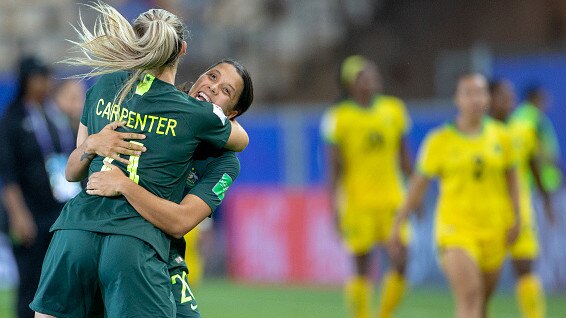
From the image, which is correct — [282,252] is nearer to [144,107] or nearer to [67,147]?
[67,147]

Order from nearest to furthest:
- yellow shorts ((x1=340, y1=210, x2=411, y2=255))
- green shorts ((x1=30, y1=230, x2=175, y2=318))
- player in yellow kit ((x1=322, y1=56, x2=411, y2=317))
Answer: green shorts ((x1=30, y1=230, x2=175, y2=318)) < yellow shorts ((x1=340, y1=210, x2=411, y2=255)) < player in yellow kit ((x1=322, y1=56, x2=411, y2=317))

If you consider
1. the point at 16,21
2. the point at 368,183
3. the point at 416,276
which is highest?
the point at 16,21

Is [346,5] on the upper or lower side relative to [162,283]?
upper

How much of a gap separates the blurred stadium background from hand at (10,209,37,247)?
355 cm

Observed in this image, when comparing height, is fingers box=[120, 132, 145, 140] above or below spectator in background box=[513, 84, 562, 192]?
below

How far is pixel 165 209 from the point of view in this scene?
5371 millimetres

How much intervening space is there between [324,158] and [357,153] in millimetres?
4824

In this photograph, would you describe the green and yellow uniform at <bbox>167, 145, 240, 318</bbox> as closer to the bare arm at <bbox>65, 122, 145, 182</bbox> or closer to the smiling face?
the smiling face

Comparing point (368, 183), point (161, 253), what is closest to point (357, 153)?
point (368, 183)

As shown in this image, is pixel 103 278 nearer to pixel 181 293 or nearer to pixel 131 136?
pixel 181 293

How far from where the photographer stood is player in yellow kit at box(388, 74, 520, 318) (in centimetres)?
978

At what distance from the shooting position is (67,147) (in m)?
10.4

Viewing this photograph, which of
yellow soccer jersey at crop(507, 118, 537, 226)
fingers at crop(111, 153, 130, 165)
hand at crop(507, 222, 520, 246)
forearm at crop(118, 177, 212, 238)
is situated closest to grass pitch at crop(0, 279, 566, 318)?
yellow soccer jersey at crop(507, 118, 537, 226)

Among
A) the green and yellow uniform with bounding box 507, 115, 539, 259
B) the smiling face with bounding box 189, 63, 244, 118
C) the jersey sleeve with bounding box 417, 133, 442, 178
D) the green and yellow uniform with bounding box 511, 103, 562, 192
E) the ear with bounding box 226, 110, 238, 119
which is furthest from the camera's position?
the green and yellow uniform with bounding box 511, 103, 562, 192
